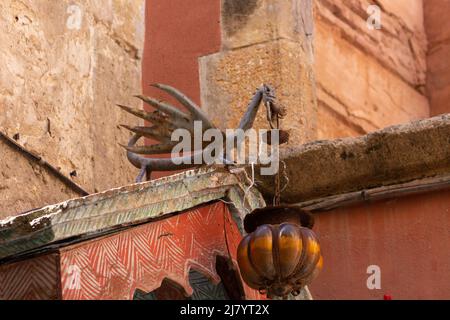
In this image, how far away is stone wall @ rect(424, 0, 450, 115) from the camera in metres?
10.2

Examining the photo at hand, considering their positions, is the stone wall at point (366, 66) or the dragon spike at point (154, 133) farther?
the stone wall at point (366, 66)

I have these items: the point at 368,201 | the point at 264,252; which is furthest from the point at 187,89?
the point at 264,252

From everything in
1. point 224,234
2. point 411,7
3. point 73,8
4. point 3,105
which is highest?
point 411,7

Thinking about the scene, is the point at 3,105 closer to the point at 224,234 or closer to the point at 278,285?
the point at 224,234

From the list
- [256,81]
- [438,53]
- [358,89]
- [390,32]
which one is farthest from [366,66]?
[256,81]

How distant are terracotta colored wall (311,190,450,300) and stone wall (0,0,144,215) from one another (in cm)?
155

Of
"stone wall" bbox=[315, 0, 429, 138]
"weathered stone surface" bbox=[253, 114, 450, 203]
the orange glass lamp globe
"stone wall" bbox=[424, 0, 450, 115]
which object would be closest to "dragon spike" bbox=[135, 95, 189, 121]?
"weathered stone surface" bbox=[253, 114, 450, 203]

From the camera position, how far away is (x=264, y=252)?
598 centimetres

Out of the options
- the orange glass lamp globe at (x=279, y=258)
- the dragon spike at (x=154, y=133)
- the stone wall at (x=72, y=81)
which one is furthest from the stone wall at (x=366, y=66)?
the orange glass lamp globe at (x=279, y=258)

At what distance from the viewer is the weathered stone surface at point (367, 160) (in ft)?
22.3

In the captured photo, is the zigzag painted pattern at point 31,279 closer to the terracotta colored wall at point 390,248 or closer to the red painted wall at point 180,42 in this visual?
the terracotta colored wall at point 390,248

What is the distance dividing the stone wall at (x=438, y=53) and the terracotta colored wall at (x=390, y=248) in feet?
10.8

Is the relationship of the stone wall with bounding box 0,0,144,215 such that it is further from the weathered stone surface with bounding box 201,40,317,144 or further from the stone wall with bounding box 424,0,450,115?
the stone wall with bounding box 424,0,450,115
